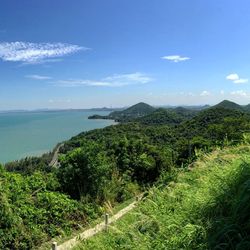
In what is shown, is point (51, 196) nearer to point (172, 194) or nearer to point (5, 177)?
point (5, 177)

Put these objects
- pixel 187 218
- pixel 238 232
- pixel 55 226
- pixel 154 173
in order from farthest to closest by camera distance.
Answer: pixel 154 173 < pixel 55 226 < pixel 187 218 < pixel 238 232

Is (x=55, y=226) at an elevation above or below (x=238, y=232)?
below

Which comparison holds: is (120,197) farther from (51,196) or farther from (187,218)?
(187,218)

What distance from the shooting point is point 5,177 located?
691 cm

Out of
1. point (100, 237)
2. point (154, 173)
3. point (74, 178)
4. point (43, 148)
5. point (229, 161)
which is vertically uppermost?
point (229, 161)

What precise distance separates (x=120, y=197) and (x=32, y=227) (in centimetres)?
396

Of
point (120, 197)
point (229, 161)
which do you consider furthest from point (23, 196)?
point (229, 161)

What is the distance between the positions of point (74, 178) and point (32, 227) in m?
3.10

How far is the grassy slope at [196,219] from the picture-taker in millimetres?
2349

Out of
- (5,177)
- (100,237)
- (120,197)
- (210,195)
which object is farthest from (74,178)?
(210,195)

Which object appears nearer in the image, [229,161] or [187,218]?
[187,218]

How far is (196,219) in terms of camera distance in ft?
9.24

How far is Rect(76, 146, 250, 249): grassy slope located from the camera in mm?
2349

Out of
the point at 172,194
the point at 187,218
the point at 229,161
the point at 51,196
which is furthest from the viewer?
the point at 51,196
